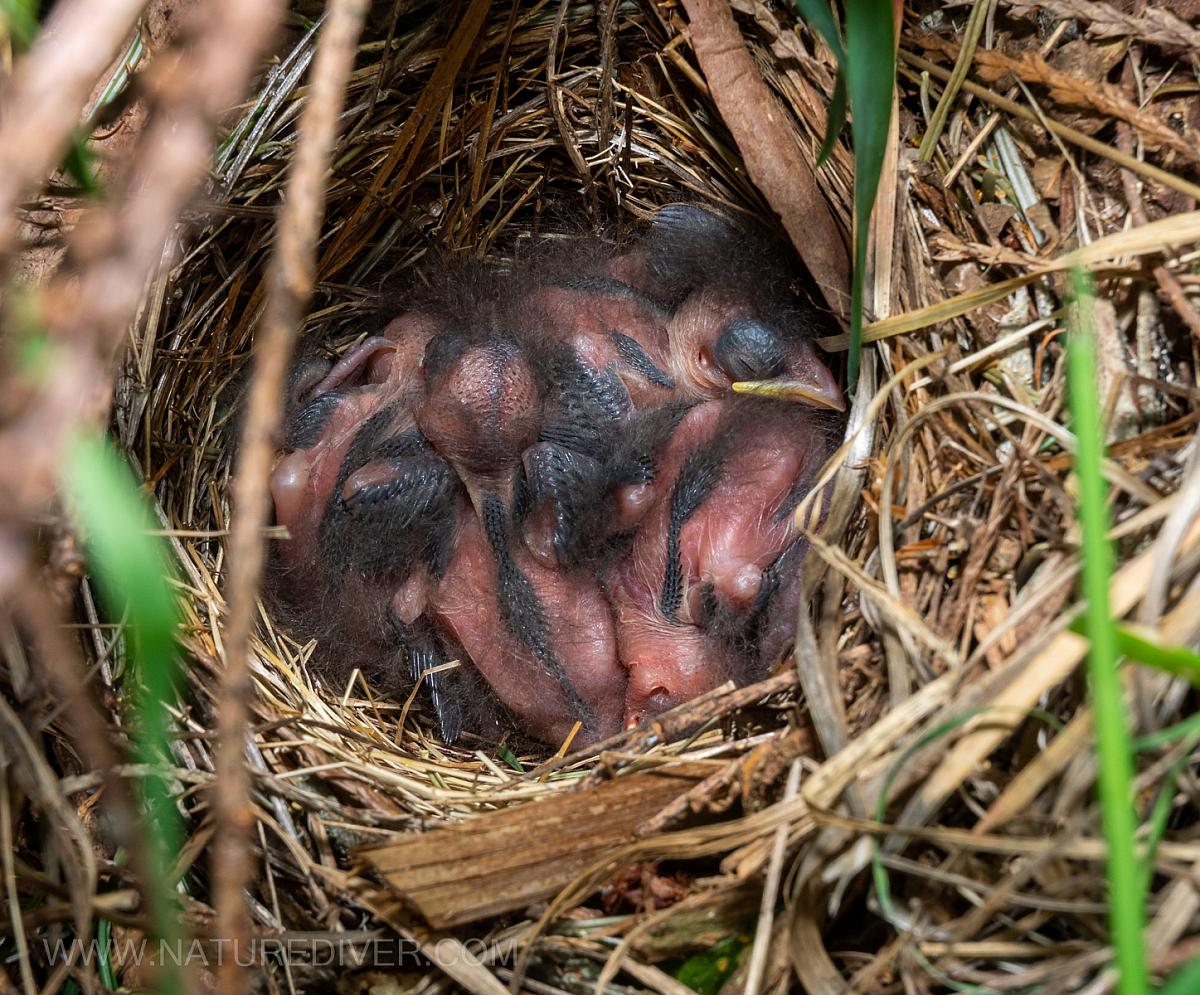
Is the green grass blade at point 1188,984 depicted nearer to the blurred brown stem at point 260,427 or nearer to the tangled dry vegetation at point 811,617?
the tangled dry vegetation at point 811,617

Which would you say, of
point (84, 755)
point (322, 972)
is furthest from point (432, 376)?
point (322, 972)

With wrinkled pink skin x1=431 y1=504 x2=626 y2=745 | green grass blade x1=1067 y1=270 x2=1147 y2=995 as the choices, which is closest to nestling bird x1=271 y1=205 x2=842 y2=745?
wrinkled pink skin x1=431 y1=504 x2=626 y2=745

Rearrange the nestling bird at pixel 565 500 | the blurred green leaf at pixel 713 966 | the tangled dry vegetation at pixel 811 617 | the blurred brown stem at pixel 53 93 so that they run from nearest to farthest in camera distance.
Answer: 1. the blurred brown stem at pixel 53 93
2. the tangled dry vegetation at pixel 811 617
3. the blurred green leaf at pixel 713 966
4. the nestling bird at pixel 565 500

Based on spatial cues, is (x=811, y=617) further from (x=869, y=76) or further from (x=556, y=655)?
(x=869, y=76)

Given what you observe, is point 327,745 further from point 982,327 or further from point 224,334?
point 982,327

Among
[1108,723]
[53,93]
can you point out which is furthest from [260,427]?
[1108,723]

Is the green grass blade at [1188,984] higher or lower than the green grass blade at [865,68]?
lower

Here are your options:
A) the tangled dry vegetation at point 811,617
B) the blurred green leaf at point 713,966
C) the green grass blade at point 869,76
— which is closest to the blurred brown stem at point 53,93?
the tangled dry vegetation at point 811,617
